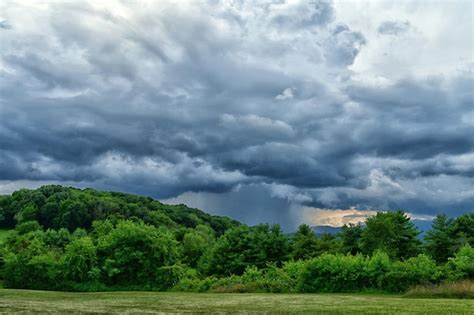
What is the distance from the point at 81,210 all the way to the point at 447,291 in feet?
480

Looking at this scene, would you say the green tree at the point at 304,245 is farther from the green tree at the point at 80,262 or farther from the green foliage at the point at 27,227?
the green foliage at the point at 27,227

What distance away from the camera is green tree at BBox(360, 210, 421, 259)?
63188 mm

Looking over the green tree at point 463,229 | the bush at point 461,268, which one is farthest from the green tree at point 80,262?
the green tree at point 463,229

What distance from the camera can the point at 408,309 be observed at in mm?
20797

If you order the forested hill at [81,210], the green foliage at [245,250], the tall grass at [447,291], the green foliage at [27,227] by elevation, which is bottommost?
the tall grass at [447,291]

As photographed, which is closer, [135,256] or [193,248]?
[135,256]

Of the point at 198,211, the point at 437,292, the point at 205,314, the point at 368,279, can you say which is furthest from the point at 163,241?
the point at 198,211

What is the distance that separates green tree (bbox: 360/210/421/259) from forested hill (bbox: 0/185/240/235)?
95.1 m

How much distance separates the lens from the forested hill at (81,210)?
16062cm

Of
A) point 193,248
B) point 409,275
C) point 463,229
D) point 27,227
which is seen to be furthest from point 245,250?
point 27,227

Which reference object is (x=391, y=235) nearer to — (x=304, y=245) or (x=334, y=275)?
(x=304, y=245)

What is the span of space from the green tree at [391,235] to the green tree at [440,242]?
150 centimetres

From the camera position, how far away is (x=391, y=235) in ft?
208

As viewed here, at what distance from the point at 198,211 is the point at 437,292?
168m
